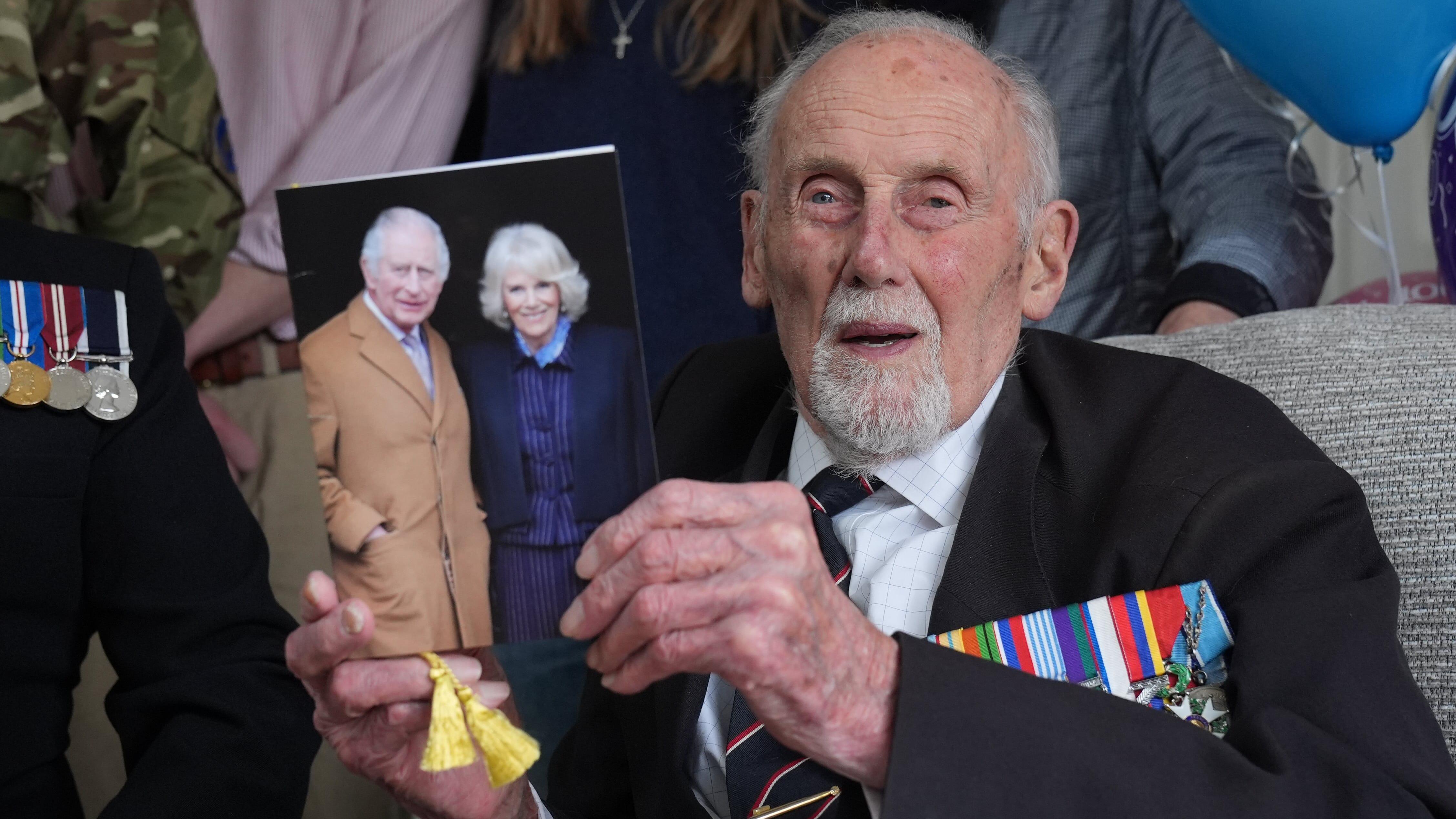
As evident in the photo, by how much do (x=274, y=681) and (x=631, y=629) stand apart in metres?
0.62

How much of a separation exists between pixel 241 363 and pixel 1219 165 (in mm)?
1657

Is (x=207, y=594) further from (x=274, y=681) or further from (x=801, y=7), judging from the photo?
(x=801, y=7)

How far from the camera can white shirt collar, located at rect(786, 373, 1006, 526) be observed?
4.57ft

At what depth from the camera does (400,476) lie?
996 millimetres

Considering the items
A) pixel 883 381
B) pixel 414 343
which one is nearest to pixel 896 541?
pixel 883 381

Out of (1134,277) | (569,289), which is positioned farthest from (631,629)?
A: (1134,277)

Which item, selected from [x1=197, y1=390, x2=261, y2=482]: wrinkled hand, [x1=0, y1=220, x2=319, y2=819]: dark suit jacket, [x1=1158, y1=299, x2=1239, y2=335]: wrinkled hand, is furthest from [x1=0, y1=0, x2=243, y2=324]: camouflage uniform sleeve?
[x1=1158, y1=299, x2=1239, y2=335]: wrinkled hand

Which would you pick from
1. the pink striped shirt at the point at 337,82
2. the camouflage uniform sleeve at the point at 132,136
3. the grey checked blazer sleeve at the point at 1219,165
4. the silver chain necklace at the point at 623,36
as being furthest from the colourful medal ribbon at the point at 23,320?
the grey checked blazer sleeve at the point at 1219,165

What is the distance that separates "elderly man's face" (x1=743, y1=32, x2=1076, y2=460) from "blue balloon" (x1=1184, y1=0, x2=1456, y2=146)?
0.69m

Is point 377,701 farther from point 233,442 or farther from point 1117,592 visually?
point 233,442

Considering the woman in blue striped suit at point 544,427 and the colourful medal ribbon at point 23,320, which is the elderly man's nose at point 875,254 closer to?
the woman in blue striped suit at point 544,427

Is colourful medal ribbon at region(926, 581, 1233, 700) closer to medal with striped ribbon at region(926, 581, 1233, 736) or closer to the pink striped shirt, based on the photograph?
medal with striped ribbon at region(926, 581, 1233, 736)

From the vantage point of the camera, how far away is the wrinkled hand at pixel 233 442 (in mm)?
2066

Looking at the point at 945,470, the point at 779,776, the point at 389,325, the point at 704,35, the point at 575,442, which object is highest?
the point at 704,35
